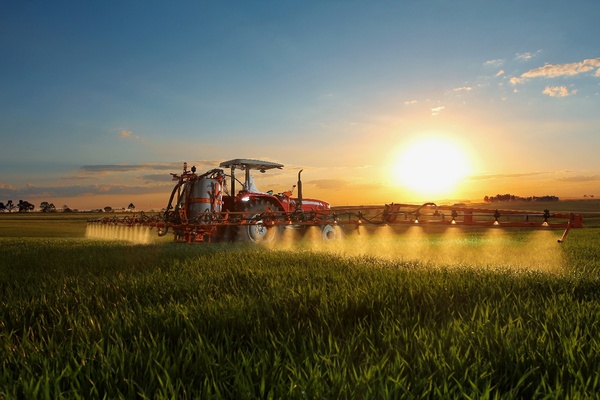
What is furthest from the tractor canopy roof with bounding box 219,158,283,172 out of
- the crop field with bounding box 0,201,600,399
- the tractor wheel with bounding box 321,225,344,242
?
the crop field with bounding box 0,201,600,399

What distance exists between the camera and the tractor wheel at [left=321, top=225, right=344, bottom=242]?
1695 centimetres

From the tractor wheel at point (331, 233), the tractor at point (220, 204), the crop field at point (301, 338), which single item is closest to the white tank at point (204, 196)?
the tractor at point (220, 204)

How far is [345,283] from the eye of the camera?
541 cm

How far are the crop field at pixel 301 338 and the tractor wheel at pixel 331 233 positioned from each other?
33.1ft

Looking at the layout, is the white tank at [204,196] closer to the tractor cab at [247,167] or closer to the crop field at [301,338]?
the tractor cab at [247,167]

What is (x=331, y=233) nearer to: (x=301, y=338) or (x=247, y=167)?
(x=247, y=167)

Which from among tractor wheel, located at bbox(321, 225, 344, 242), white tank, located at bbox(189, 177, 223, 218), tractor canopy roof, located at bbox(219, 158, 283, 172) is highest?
tractor canopy roof, located at bbox(219, 158, 283, 172)

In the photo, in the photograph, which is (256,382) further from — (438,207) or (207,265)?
(438,207)

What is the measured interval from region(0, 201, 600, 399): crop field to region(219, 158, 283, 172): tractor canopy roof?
328 inches

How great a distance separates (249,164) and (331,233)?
4.30m

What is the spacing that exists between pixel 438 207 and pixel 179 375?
23.9 feet

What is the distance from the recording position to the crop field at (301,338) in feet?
7.64

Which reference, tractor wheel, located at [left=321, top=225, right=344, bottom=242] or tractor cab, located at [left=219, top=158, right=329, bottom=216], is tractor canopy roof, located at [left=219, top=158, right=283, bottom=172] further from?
tractor wheel, located at [left=321, top=225, right=344, bottom=242]

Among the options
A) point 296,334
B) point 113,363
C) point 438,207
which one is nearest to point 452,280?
point 296,334
